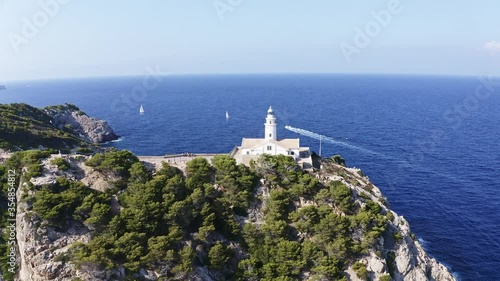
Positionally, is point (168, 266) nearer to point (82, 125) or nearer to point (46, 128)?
point (46, 128)

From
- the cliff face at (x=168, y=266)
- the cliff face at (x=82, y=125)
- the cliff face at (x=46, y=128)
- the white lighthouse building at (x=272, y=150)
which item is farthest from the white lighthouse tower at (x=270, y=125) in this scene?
the cliff face at (x=82, y=125)

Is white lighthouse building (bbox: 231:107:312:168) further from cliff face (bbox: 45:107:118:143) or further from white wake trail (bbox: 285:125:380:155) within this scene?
cliff face (bbox: 45:107:118:143)

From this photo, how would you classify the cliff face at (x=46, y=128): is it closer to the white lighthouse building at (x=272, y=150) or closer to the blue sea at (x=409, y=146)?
the blue sea at (x=409, y=146)

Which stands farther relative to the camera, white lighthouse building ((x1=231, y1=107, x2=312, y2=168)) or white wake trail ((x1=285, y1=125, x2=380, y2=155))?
white wake trail ((x1=285, y1=125, x2=380, y2=155))

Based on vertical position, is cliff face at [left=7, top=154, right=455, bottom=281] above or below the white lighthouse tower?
below

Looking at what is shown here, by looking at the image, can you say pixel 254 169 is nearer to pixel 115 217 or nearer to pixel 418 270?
pixel 115 217

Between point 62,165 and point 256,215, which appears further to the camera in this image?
point 256,215

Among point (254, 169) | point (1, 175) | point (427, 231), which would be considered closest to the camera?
point (1, 175)

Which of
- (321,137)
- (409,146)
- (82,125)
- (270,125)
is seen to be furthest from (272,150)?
(82,125)

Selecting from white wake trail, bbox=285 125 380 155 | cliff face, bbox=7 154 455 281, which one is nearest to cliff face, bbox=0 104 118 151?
cliff face, bbox=7 154 455 281

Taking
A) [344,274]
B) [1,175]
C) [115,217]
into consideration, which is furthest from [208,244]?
[1,175]
